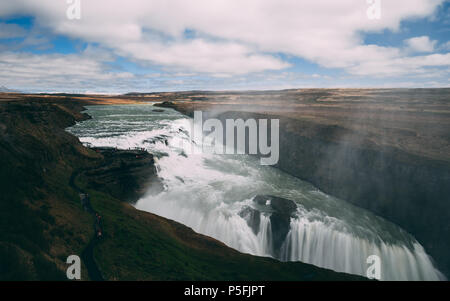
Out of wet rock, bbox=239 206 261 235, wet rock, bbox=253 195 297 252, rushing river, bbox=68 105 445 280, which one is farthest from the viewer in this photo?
wet rock, bbox=239 206 261 235

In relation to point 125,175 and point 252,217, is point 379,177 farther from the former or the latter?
point 125,175

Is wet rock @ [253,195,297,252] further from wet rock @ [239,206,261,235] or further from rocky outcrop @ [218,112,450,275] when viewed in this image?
rocky outcrop @ [218,112,450,275]

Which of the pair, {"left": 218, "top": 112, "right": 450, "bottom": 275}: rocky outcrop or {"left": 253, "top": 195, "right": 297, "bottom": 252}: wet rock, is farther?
{"left": 218, "top": 112, "right": 450, "bottom": 275}: rocky outcrop

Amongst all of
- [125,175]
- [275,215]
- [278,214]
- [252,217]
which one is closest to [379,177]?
[278,214]

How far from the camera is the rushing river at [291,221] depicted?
2082 cm

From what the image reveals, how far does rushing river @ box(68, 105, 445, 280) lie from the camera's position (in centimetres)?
2082

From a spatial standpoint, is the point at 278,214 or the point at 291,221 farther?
the point at 278,214

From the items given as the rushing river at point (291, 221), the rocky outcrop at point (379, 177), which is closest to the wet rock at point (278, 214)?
the rushing river at point (291, 221)

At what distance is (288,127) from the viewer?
4569cm

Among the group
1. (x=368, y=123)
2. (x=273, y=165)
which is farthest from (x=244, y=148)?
(x=368, y=123)

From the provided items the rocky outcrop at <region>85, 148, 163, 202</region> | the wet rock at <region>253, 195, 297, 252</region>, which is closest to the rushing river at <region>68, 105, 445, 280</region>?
the wet rock at <region>253, 195, 297, 252</region>

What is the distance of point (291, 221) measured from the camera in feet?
73.9

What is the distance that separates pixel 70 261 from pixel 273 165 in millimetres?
32155

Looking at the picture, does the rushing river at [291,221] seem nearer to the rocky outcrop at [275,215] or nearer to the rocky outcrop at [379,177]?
the rocky outcrop at [275,215]
